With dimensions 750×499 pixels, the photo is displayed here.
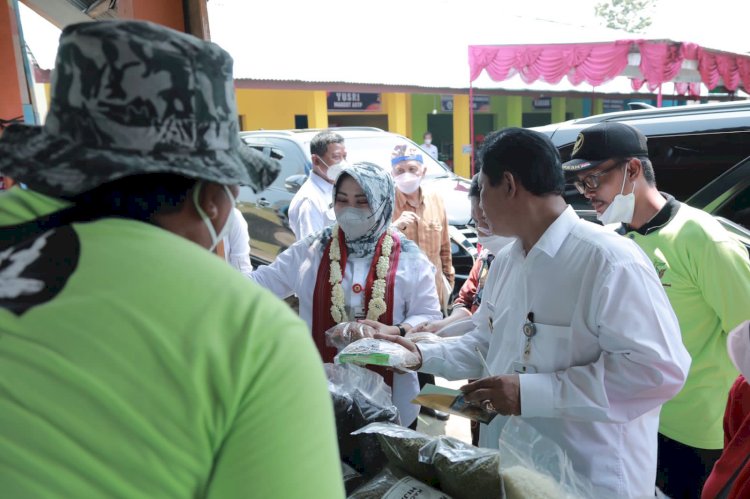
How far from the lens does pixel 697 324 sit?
7.88 ft

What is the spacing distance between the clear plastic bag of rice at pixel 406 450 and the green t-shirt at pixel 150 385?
A: 653 millimetres

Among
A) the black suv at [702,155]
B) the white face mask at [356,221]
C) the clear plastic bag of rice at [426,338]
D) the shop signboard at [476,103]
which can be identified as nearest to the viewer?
the clear plastic bag of rice at [426,338]

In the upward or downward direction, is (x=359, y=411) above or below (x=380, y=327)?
above

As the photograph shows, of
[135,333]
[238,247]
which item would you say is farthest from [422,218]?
[135,333]

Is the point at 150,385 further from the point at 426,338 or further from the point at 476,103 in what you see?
the point at 476,103

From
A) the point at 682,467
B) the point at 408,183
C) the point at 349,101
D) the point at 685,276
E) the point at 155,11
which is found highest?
the point at 155,11

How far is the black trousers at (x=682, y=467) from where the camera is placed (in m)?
2.44

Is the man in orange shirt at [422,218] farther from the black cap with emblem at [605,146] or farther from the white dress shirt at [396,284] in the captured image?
the black cap with emblem at [605,146]

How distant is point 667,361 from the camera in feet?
5.55

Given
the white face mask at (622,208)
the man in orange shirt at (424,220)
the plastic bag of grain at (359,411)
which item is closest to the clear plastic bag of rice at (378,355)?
the plastic bag of grain at (359,411)

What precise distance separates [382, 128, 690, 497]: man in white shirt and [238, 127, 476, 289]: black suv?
4410mm

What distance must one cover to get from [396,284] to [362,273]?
6.6 inches

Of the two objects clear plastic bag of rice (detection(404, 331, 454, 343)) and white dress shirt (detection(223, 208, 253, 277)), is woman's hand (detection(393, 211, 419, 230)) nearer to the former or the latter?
white dress shirt (detection(223, 208, 253, 277))

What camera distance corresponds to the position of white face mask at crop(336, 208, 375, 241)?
9.38ft
